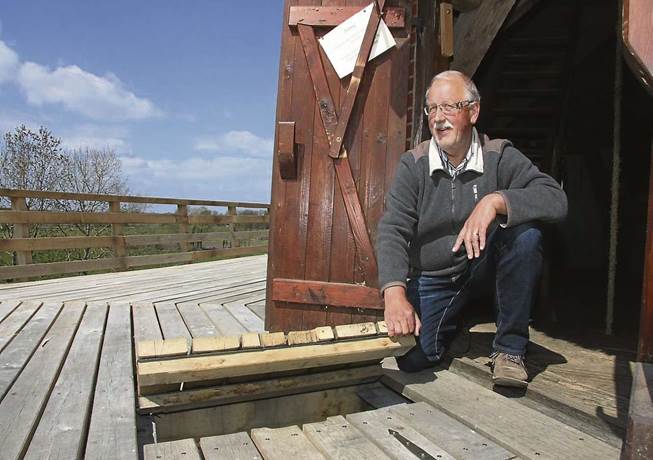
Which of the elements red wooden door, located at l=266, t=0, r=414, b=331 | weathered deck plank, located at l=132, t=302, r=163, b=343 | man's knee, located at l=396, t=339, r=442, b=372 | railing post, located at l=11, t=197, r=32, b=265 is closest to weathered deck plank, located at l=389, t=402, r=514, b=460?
man's knee, located at l=396, t=339, r=442, b=372

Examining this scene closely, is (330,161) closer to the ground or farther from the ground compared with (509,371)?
farther from the ground

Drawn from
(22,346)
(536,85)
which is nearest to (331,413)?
(22,346)

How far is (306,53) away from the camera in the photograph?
2715 mm

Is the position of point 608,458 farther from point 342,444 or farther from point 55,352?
point 55,352

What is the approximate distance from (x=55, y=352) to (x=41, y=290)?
96.2 inches

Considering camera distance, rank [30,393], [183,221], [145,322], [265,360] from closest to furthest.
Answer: [265,360], [30,393], [145,322], [183,221]

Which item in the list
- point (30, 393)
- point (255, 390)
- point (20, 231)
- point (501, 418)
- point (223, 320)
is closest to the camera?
point (501, 418)

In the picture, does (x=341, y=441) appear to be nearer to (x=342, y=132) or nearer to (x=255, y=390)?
(x=255, y=390)

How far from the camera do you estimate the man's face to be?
204 cm

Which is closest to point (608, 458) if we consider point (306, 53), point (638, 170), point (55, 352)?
point (306, 53)

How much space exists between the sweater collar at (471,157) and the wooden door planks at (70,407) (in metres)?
1.66

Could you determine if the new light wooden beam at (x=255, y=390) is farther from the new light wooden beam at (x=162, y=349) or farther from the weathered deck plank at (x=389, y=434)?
the weathered deck plank at (x=389, y=434)

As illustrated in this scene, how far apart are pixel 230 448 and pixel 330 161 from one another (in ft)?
5.31

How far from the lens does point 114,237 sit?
642 centimetres
